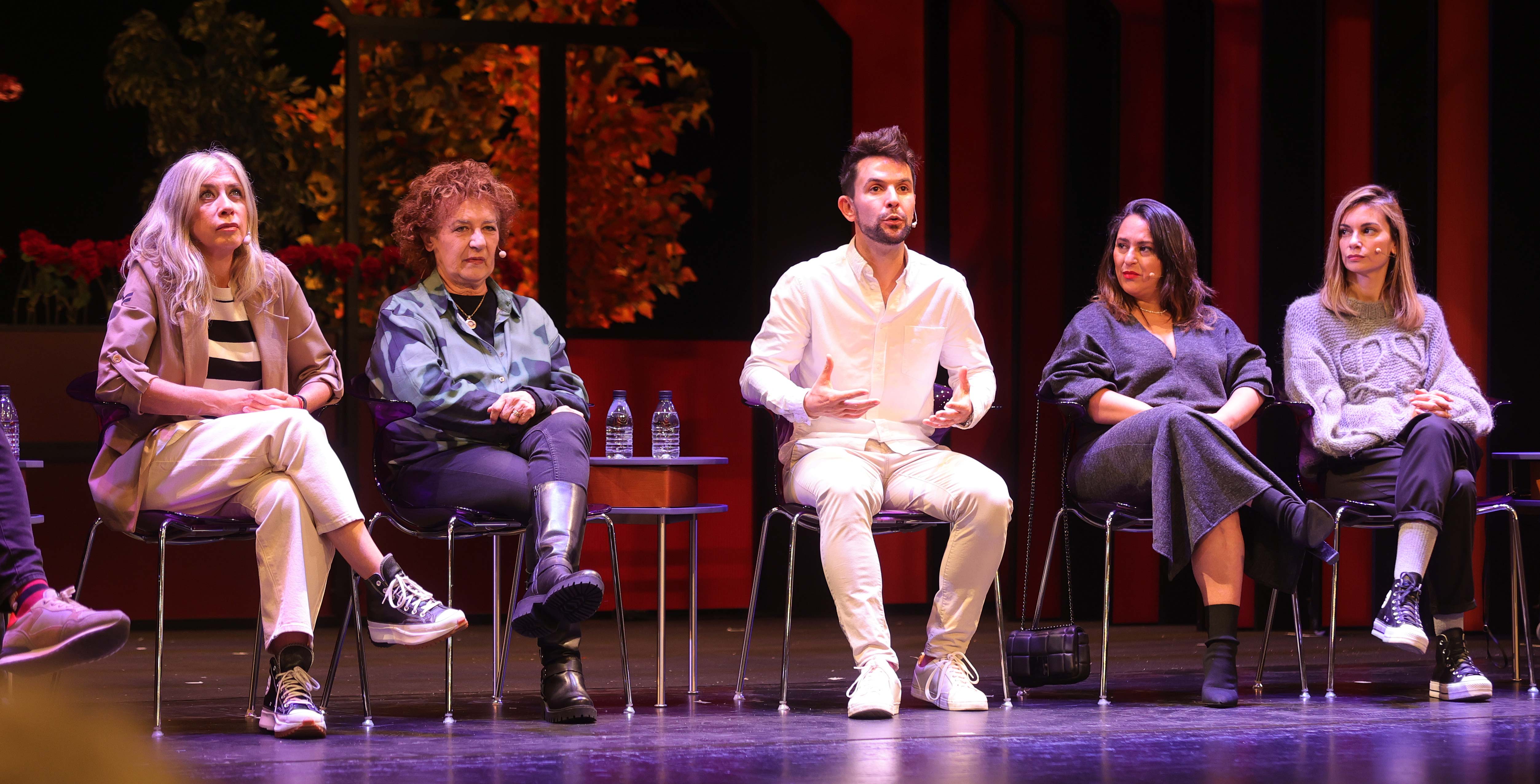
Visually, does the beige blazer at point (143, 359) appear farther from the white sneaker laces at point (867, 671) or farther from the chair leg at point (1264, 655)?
the chair leg at point (1264, 655)

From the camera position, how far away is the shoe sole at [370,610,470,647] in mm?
3012

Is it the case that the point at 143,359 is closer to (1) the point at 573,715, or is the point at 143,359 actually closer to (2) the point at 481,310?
(2) the point at 481,310

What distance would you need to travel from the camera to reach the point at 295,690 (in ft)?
9.77

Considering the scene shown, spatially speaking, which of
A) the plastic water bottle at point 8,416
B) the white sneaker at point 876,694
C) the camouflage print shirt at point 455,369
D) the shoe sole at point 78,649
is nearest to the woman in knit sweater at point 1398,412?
the white sneaker at point 876,694

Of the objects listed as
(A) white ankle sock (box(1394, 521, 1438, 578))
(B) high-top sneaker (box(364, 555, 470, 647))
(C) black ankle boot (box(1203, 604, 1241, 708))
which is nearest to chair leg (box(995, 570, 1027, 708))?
(C) black ankle boot (box(1203, 604, 1241, 708))

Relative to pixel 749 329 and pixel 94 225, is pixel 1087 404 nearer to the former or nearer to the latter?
pixel 749 329

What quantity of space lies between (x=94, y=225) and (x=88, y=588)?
2.32 metres

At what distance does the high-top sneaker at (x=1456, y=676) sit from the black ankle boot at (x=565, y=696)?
81.3 inches

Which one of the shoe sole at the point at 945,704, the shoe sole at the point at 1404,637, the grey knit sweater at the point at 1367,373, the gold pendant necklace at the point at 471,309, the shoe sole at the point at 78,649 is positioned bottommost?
the shoe sole at the point at 945,704

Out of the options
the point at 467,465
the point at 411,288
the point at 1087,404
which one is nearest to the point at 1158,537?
the point at 1087,404

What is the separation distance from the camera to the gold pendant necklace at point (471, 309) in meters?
3.63

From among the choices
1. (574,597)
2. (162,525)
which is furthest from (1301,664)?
(162,525)

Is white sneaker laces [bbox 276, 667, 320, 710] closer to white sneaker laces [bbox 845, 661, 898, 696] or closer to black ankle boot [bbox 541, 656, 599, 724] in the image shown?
black ankle boot [bbox 541, 656, 599, 724]

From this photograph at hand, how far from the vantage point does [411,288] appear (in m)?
3.67
